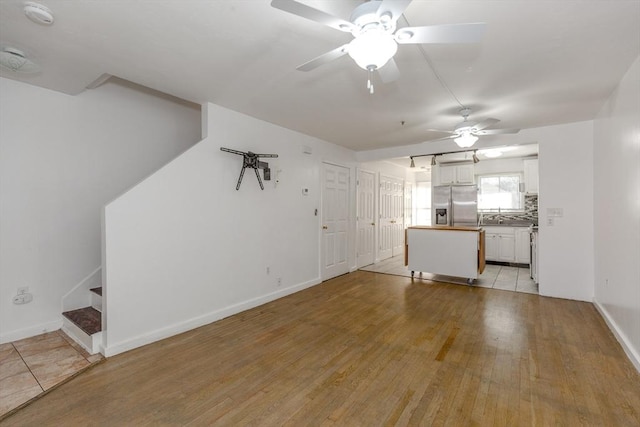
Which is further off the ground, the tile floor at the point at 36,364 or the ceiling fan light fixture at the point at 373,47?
the ceiling fan light fixture at the point at 373,47

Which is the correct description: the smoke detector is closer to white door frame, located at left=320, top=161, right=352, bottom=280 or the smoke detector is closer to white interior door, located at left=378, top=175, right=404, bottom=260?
white door frame, located at left=320, top=161, right=352, bottom=280

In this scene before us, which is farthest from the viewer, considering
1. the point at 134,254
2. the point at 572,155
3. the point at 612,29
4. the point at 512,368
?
the point at 572,155

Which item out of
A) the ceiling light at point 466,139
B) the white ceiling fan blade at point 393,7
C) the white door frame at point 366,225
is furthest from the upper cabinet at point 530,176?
the white ceiling fan blade at point 393,7

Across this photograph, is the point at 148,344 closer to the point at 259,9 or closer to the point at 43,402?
the point at 43,402

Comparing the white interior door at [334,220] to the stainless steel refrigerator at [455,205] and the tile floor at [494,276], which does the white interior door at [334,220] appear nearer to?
the tile floor at [494,276]

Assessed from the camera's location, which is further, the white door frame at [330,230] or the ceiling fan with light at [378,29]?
the white door frame at [330,230]

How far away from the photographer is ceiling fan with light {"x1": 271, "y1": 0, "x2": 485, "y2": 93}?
1358 millimetres

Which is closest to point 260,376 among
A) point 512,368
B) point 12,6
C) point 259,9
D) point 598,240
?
point 512,368

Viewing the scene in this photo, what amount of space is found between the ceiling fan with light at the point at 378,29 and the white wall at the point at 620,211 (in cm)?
216

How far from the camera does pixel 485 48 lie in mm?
2273

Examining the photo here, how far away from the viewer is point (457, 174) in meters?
7.04

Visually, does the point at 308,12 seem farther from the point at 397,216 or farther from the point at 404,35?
the point at 397,216

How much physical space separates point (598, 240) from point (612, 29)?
285 cm

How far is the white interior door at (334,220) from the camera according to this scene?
17.4 ft
